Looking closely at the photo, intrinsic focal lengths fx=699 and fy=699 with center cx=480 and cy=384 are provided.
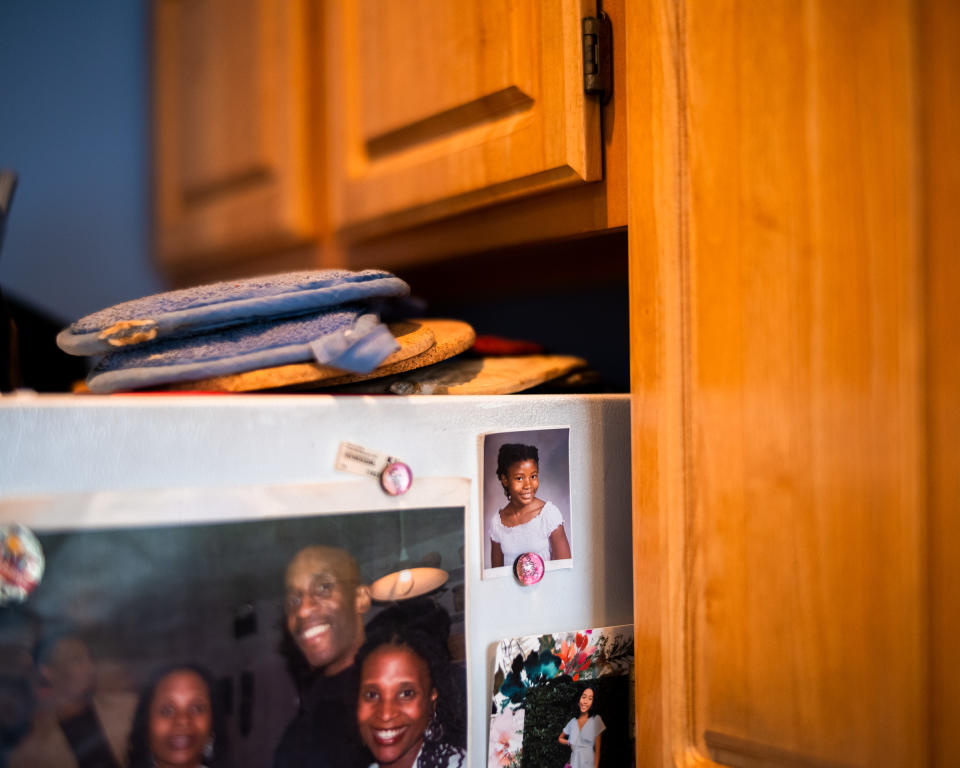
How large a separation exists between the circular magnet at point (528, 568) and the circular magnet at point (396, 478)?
0.11m

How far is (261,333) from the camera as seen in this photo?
0.50m

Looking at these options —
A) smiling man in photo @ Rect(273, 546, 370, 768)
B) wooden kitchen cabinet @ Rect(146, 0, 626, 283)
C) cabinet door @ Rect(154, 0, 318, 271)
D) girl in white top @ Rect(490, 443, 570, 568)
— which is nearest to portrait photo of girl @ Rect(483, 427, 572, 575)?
girl in white top @ Rect(490, 443, 570, 568)

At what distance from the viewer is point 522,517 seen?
501 millimetres

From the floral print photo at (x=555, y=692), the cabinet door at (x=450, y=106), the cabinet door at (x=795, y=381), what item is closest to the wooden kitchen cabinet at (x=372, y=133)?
the cabinet door at (x=450, y=106)

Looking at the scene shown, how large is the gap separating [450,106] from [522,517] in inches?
17.2

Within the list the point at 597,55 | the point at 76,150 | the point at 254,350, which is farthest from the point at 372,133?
the point at 76,150

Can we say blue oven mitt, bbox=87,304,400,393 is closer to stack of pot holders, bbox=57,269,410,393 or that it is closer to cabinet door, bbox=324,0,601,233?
stack of pot holders, bbox=57,269,410,393

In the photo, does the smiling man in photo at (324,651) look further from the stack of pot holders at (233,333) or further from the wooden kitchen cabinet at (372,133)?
the wooden kitchen cabinet at (372,133)

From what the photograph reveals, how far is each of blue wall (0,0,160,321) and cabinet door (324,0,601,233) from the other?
26.8 inches

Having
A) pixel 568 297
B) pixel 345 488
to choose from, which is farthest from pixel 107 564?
pixel 568 297

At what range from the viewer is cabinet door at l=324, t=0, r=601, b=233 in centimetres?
60

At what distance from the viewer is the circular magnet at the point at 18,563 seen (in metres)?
0.37

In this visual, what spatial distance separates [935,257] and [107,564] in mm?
476

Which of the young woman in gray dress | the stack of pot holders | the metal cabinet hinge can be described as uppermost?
the metal cabinet hinge
